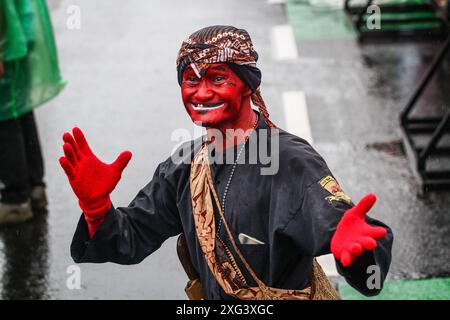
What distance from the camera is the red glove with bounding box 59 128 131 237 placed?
11.6 ft

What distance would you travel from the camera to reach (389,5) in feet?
40.5

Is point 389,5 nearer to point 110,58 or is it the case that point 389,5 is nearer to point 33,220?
point 110,58

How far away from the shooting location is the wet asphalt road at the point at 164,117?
654 centimetres

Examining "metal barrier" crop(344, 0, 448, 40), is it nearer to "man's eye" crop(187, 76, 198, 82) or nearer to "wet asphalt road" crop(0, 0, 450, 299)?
"wet asphalt road" crop(0, 0, 450, 299)

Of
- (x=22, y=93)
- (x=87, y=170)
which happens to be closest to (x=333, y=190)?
(x=87, y=170)

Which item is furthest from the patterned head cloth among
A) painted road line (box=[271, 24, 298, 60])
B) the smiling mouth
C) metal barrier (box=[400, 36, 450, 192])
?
painted road line (box=[271, 24, 298, 60])

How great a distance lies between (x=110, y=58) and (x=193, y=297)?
755 cm

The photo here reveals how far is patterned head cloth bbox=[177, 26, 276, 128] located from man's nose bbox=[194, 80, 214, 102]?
0.15 ft

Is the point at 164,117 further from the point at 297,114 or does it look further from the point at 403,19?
the point at 403,19

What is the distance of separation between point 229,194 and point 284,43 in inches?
314

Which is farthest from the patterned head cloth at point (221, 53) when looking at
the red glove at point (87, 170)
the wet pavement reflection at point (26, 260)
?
the wet pavement reflection at point (26, 260)
